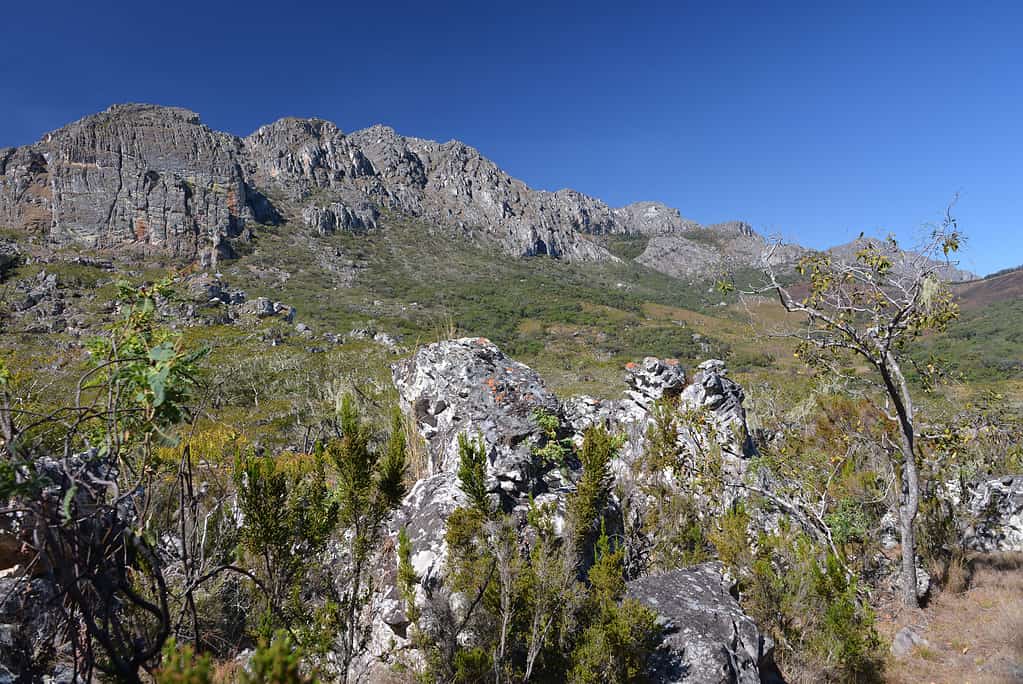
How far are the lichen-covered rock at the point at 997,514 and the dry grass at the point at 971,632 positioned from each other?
31.6 inches

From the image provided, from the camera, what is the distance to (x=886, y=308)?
20.7 ft

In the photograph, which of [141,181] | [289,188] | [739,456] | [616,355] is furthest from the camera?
[289,188]

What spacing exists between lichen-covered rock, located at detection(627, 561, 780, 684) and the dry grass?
2.42m

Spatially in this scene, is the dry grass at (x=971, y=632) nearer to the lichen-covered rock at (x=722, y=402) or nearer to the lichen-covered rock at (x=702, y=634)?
the lichen-covered rock at (x=702, y=634)

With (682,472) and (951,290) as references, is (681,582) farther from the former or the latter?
(951,290)

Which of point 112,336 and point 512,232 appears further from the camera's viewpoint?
point 512,232

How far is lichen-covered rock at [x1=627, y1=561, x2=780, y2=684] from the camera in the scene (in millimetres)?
3721

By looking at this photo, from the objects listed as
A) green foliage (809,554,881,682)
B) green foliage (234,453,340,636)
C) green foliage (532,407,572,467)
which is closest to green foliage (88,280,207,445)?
green foliage (234,453,340,636)

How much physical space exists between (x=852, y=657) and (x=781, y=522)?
171 cm

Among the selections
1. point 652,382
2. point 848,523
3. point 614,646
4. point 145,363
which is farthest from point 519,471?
point 652,382

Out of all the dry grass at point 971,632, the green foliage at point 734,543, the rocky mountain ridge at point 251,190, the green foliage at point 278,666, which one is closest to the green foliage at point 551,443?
the green foliage at point 734,543

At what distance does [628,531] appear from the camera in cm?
662

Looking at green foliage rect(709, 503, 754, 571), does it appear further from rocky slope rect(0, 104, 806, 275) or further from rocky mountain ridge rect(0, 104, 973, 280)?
rocky slope rect(0, 104, 806, 275)

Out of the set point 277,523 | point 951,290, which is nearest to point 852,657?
point 951,290
